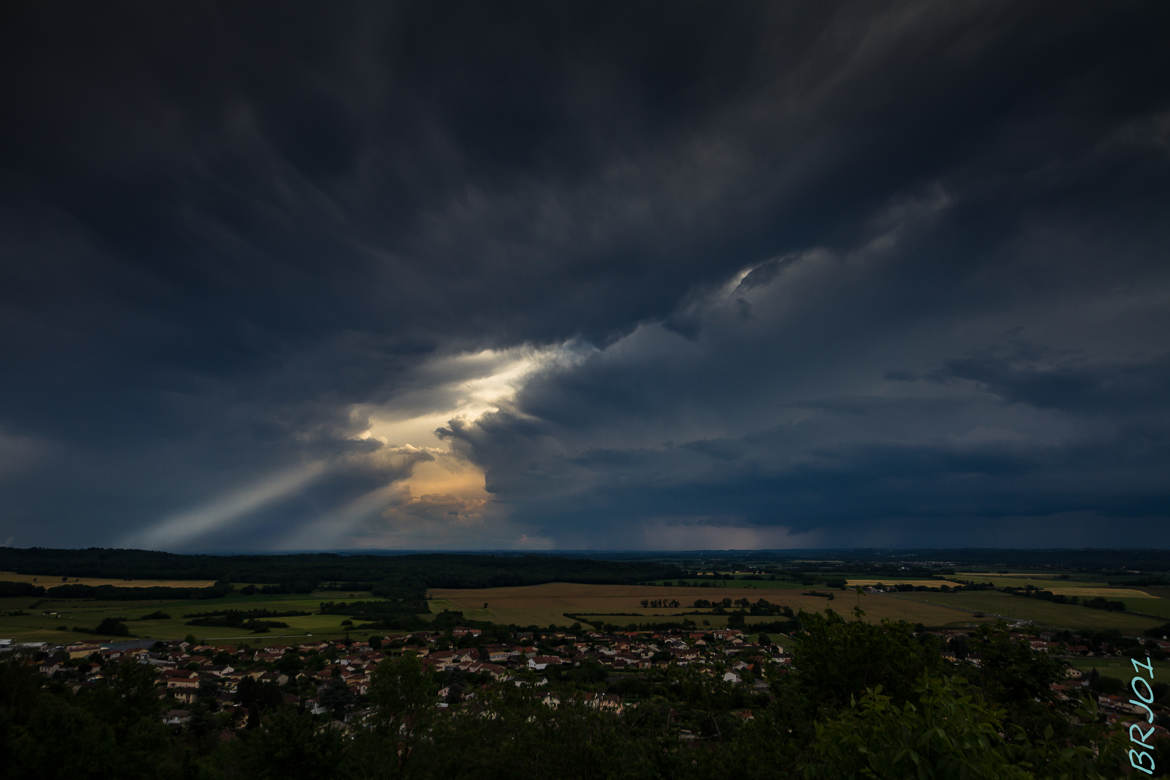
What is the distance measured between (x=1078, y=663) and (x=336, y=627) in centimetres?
10372

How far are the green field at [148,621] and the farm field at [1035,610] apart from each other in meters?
115

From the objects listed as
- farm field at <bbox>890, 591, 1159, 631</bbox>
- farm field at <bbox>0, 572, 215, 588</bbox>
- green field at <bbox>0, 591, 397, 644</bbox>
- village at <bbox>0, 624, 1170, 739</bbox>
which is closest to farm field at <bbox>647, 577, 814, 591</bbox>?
farm field at <bbox>890, 591, 1159, 631</bbox>

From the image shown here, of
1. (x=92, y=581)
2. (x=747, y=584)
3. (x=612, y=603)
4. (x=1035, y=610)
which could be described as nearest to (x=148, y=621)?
(x=92, y=581)

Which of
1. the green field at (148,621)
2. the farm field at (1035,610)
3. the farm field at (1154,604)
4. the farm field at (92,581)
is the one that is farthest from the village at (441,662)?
the farm field at (92,581)

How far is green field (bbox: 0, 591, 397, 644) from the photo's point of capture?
77.2 meters

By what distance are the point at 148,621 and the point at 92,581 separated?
65520 mm

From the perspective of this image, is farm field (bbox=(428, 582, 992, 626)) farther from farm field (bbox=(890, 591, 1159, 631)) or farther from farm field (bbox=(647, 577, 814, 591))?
farm field (bbox=(890, 591, 1159, 631))

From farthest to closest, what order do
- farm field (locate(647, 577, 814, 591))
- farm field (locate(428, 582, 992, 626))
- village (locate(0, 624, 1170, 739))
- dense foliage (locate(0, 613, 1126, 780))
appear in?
1. farm field (locate(647, 577, 814, 591))
2. farm field (locate(428, 582, 992, 626))
3. village (locate(0, 624, 1170, 739))
4. dense foliage (locate(0, 613, 1126, 780))

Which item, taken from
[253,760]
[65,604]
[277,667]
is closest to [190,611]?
[65,604]

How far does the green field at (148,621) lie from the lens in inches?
3038

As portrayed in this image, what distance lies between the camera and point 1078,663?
60406mm

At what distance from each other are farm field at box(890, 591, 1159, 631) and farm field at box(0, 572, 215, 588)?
180 metres

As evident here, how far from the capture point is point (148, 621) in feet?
302

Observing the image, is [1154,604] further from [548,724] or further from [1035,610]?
[548,724]
